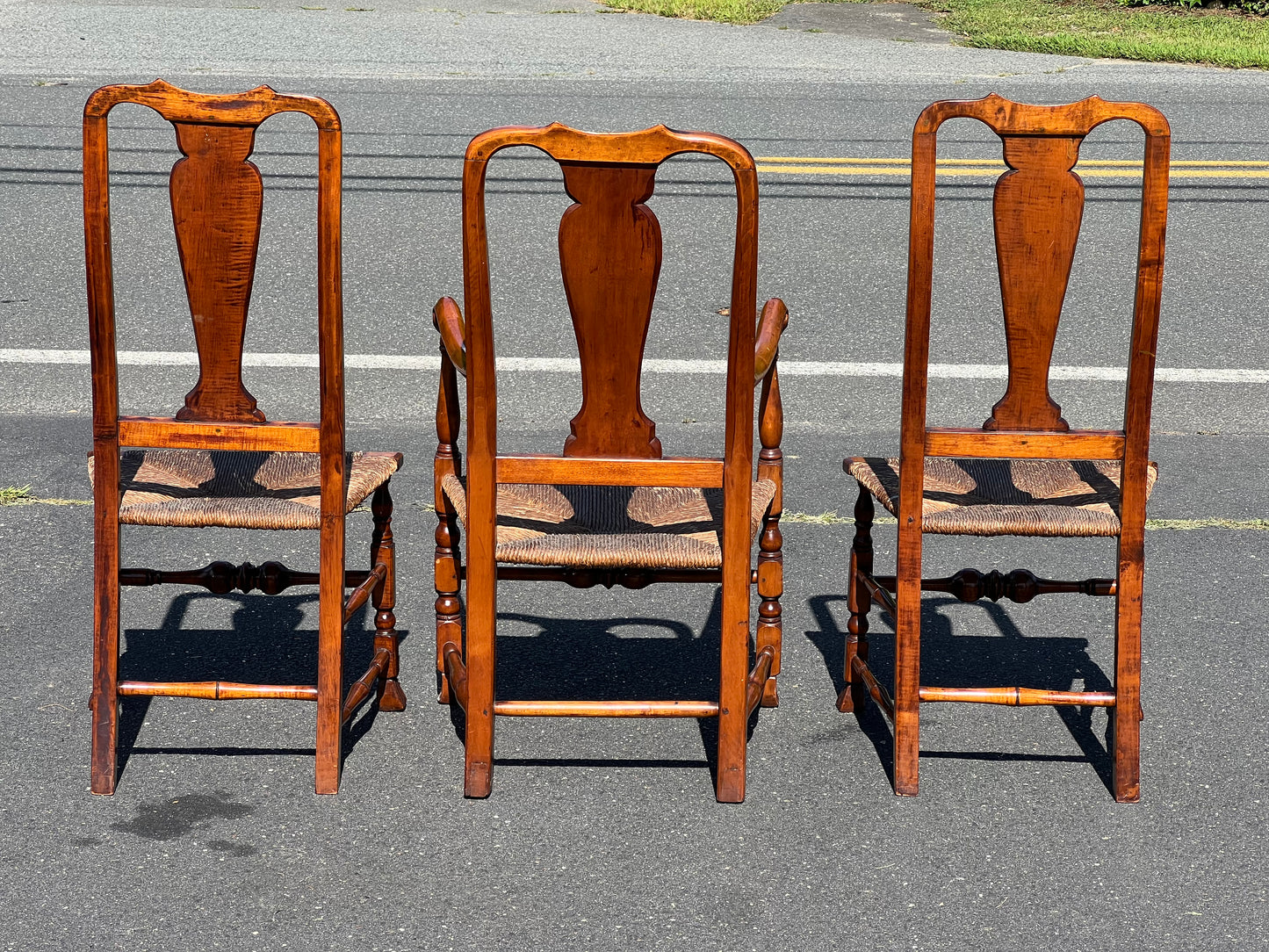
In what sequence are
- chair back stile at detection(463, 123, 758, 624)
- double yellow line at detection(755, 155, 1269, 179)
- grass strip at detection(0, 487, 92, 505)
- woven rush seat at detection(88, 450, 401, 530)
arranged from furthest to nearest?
1. double yellow line at detection(755, 155, 1269, 179)
2. grass strip at detection(0, 487, 92, 505)
3. woven rush seat at detection(88, 450, 401, 530)
4. chair back stile at detection(463, 123, 758, 624)

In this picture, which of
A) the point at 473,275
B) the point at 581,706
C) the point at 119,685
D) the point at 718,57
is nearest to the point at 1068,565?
the point at 581,706

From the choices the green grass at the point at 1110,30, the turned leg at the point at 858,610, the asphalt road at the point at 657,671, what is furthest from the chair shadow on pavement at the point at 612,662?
the green grass at the point at 1110,30

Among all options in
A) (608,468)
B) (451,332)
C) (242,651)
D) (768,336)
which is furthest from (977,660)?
(242,651)

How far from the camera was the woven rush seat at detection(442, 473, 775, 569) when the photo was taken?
303cm

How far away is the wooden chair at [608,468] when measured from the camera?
9.27 ft

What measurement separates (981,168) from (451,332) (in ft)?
20.9

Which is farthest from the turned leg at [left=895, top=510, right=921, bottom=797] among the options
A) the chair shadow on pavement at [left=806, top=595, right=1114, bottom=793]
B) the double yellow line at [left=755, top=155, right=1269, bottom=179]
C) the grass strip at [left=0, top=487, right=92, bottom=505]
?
the double yellow line at [left=755, top=155, right=1269, bottom=179]

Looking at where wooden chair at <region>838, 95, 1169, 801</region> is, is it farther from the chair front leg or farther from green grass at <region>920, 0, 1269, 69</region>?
green grass at <region>920, 0, 1269, 69</region>

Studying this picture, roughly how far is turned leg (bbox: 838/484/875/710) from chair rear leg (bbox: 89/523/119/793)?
169cm

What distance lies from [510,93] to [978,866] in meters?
8.72

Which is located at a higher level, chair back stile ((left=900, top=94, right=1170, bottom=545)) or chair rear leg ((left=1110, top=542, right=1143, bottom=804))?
chair back stile ((left=900, top=94, right=1170, bottom=545))

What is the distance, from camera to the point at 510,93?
10.8 metres

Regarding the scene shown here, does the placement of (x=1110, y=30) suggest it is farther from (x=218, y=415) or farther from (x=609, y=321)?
(x=218, y=415)

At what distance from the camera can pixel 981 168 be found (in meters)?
8.98
